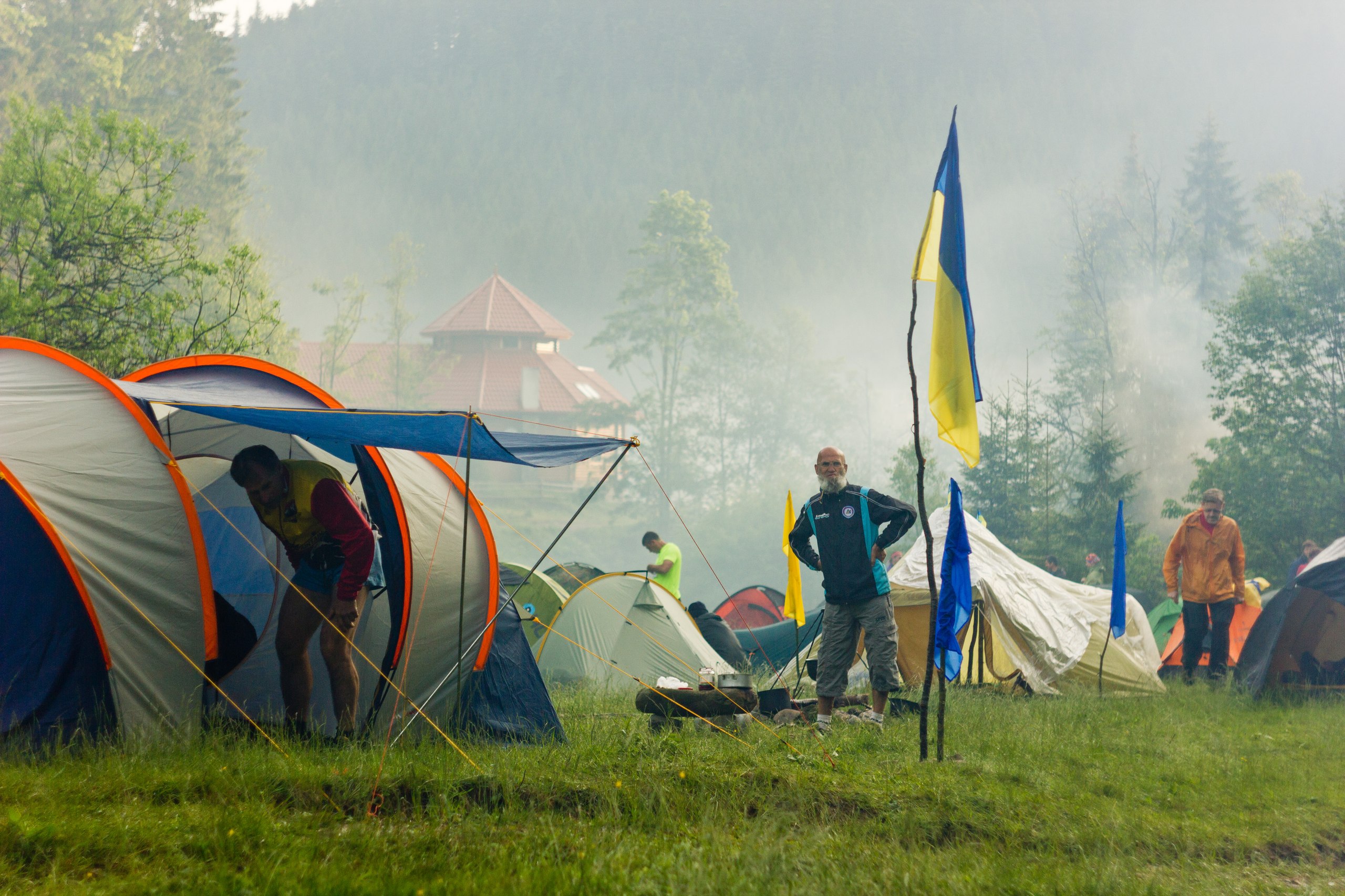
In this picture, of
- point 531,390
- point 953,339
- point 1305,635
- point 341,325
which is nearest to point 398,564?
point 953,339

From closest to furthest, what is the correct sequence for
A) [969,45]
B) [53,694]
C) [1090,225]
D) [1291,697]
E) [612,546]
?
[53,694] < [1291,697] < [612,546] < [1090,225] < [969,45]

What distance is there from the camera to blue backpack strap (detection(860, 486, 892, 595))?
6.49 metres

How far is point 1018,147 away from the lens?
5546 inches

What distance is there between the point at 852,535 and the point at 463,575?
270 centimetres

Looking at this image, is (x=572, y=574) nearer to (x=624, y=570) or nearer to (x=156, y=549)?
(x=156, y=549)

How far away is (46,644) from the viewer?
185 inches

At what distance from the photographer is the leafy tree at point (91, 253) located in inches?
685

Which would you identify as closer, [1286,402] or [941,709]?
[941,709]

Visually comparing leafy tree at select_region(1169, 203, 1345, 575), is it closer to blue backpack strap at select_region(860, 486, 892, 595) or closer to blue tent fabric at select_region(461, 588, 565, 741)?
blue backpack strap at select_region(860, 486, 892, 595)

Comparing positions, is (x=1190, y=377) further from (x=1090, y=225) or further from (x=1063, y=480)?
(x=1063, y=480)

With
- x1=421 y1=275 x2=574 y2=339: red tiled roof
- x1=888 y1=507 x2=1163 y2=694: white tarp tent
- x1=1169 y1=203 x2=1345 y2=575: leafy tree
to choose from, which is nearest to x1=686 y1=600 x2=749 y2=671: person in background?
x1=888 y1=507 x2=1163 y2=694: white tarp tent

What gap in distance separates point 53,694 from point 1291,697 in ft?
28.2

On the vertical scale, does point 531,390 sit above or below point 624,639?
above

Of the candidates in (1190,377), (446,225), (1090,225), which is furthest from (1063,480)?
(446,225)
